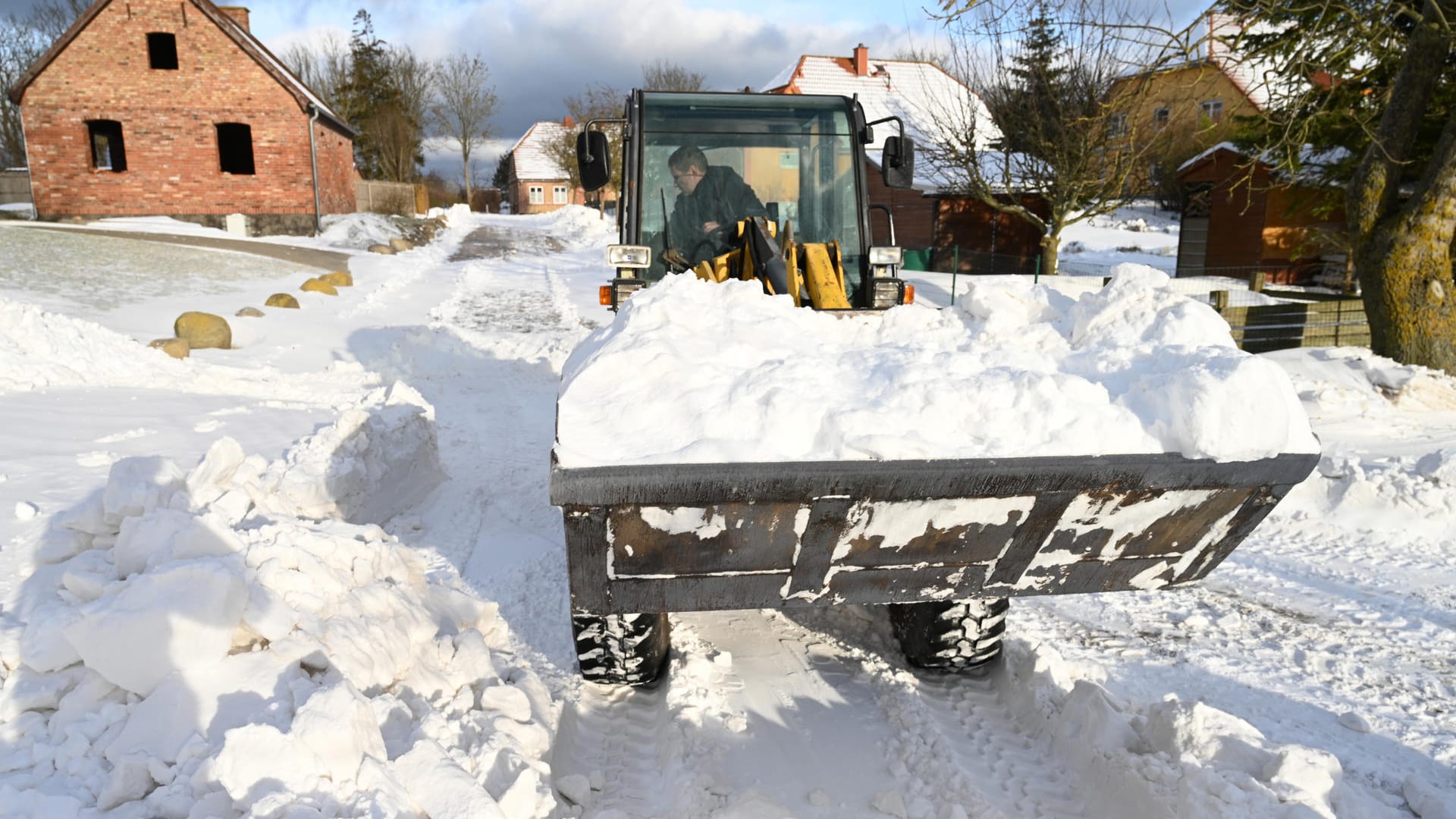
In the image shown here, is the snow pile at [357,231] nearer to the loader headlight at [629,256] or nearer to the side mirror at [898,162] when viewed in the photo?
the loader headlight at [629,256]

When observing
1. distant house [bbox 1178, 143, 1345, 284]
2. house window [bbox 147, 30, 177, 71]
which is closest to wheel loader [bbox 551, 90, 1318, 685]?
distant house [bbox 1178, 143, 1345, 284]

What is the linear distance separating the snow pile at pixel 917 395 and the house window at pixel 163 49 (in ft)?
84.5

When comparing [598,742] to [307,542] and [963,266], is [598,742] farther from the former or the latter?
[963,266]

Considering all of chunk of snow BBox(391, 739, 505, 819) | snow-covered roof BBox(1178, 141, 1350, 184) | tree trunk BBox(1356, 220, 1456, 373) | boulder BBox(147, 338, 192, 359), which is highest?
snow-covered roof BBox(1178, 141, 1350, 184)

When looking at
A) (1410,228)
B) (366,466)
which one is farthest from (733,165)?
(1410,228)

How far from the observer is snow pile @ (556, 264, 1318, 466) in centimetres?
254

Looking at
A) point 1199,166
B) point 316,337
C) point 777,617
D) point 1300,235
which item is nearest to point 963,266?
point 1199,166

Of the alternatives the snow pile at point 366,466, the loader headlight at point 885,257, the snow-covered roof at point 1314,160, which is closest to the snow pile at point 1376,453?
the loader headlight at point 885,257

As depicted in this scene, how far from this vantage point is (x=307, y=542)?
10.9 feet

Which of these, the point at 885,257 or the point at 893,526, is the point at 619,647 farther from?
the point at 885,257

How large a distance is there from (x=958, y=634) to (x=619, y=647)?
1367mm

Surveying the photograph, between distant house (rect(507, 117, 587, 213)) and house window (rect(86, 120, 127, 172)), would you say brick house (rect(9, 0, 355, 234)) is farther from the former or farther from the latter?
distant house (rect(507, 117, 587, 213))

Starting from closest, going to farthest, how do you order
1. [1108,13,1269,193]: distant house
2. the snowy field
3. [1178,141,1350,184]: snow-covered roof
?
the snowy field, [1108,13,1269,193]: distant house, [1178,141,1350,184]: snow-covered roof

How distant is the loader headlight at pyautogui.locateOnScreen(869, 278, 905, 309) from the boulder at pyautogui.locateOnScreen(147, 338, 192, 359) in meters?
6.67
